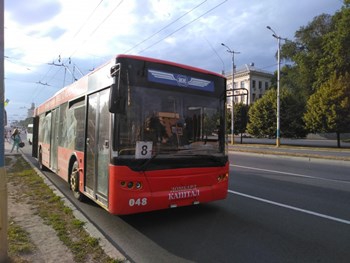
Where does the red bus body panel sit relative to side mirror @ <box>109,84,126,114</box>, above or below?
below

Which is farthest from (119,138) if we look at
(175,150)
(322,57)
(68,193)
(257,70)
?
(257,70)

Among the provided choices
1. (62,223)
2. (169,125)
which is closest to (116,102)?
(169,125)

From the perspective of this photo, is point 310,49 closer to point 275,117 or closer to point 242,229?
point 275,117

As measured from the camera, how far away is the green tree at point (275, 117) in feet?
140

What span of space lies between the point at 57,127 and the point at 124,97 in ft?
18.8

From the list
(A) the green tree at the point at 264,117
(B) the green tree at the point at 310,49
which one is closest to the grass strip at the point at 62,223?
(A) the green tree at the point at 264,117

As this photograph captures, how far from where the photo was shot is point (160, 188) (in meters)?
5.88

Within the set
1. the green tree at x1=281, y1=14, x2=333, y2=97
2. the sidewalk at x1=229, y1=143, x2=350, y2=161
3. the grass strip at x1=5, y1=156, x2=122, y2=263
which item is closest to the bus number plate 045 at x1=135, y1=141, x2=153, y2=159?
the grass strip at x1=5, y1=156, x2=122, y2=263

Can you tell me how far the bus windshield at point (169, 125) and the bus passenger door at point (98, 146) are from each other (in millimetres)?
464

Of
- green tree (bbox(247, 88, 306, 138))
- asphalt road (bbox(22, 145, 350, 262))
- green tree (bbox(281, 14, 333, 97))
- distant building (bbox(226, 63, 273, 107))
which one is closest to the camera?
asphalt road (bbox(22, 145, 350, 262))

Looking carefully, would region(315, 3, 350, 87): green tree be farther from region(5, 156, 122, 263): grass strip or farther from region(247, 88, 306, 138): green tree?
region(5, 156, 122, 263): grass strip

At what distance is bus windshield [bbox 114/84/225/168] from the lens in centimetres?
573

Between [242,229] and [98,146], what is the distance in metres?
2.84

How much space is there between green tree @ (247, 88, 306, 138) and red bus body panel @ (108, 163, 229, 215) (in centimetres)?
3779
